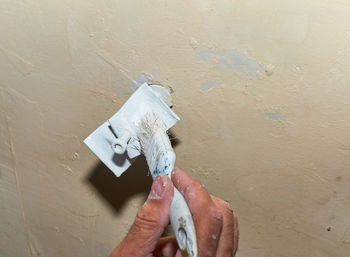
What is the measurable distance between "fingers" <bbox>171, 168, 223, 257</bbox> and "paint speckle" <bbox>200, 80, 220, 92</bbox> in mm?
181

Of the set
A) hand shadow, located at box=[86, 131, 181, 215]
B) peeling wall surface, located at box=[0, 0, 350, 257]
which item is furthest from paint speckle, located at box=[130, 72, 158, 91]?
hand shadow, located at box=[86, 131, 181, 215]

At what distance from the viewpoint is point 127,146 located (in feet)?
2.18

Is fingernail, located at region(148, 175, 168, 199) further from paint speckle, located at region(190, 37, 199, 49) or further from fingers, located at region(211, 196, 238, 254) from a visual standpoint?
paint speckle, located at region(190, 37, 199, 49)

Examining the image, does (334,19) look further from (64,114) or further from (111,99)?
(64,114)

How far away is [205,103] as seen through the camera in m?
0.68

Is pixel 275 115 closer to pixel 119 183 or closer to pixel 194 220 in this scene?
pixel 194 220

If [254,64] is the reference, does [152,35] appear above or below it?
above

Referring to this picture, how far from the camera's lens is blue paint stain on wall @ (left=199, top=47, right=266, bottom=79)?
2.02ft

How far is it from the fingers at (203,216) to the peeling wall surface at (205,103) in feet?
0.57

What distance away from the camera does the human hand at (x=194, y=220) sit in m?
0.53

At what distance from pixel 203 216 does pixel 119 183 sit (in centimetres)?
33

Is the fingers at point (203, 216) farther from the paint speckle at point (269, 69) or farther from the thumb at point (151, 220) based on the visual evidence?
the paint speckle at point (269, 69)

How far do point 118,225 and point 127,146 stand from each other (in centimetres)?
28

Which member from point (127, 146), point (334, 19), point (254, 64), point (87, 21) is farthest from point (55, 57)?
point (334, 19)
